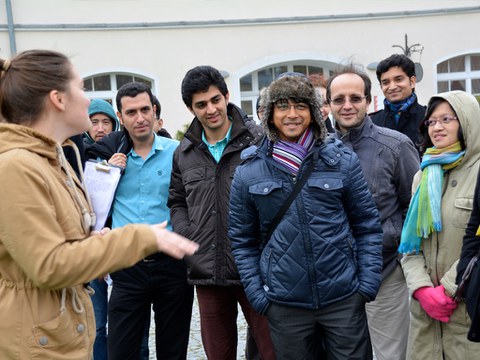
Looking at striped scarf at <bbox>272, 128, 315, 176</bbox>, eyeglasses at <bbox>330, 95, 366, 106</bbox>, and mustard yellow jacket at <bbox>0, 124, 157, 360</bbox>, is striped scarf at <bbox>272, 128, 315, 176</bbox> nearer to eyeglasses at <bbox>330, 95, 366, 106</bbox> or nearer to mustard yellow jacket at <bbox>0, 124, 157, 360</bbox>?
eyeglasses at <bbox>330, 95, 366, 106</bbox>

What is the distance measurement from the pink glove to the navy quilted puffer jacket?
0.33 metres

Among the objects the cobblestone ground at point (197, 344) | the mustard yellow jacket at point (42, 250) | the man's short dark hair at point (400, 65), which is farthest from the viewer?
the cobblestone ground at point (197, 344)

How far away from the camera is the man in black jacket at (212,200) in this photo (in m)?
3.52

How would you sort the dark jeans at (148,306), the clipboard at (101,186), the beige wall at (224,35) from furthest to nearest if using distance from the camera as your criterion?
the beige wall at (224,35) → the dark jeans at (148,306) → the clipboard at (101,186)

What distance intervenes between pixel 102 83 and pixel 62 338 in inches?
518

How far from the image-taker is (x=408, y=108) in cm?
455

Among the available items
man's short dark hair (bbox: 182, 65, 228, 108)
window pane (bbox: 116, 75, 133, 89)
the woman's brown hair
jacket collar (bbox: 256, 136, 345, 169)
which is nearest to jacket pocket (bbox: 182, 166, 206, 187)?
man's short dark hair (bbox: 182, 65, 228, 108)

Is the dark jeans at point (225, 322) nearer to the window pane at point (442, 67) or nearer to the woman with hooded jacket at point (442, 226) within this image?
the woman with hooded jacket at point (442, 226)

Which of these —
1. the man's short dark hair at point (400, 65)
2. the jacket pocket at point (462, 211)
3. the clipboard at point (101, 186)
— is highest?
the man's short dark hair at point (400, 65)

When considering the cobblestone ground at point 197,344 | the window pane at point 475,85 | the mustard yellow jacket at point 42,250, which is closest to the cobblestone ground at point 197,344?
the cobblestone ground at point 197,344

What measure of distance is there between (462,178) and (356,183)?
0.60 meters

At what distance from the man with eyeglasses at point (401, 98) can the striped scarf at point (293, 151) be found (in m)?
1.73

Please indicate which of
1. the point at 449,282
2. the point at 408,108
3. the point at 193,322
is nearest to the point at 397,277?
the point at 449,282

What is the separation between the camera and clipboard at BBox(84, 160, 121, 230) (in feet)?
8.71
